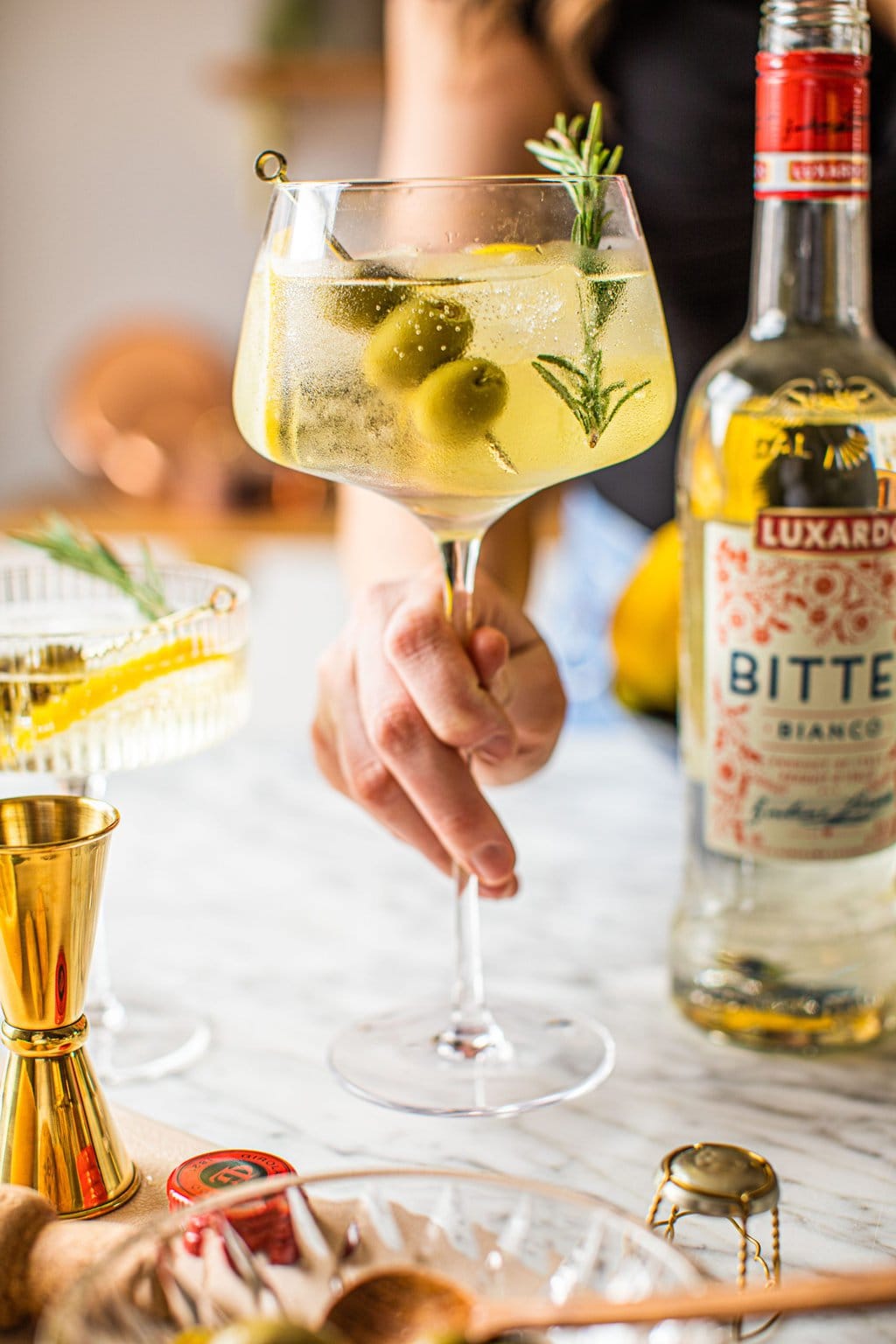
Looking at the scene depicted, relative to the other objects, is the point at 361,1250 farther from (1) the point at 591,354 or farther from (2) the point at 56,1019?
(1) the point at 591,354

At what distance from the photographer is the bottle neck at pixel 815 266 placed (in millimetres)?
750

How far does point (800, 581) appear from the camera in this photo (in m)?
0.71

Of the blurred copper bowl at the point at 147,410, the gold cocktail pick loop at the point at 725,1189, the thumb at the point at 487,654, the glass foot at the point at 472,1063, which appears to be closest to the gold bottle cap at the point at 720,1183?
the gold cocktail pick loop at the point at 725,1189

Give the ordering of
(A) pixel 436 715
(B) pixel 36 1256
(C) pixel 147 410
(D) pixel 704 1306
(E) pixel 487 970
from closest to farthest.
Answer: (D) pixel 704 1306 → (B) pixel 36 1256 → (A) pixel 436 715 → (E) pixel 487 970 → (C) pixel 147 410

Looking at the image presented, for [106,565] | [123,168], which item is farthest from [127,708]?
[123,168]

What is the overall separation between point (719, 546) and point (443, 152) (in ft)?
1.93

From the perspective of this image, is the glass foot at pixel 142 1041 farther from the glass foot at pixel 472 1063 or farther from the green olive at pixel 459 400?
the green olive at pixel 459 400

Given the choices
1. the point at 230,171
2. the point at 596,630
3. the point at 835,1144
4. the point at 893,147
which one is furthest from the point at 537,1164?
the point at 230,171

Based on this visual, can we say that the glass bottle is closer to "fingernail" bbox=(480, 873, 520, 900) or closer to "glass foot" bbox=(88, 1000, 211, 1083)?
"fingernail" bbox=(480, 873, 520, 900)

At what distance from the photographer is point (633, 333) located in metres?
0.66

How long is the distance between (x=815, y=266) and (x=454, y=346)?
24 centimetres

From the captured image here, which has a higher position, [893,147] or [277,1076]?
[893,147]

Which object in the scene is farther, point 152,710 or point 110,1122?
point 152,710

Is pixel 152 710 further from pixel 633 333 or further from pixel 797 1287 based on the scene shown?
pixel 797 1287
